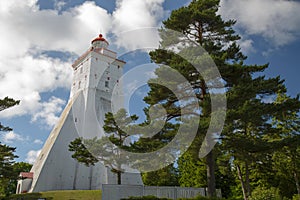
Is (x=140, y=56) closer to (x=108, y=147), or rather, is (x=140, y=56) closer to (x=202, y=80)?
(x=202, y=80)

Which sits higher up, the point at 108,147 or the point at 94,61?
the point at 94,61

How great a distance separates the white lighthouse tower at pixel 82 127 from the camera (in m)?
27.4

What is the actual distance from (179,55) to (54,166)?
69.3 feet

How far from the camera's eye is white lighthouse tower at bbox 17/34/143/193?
27375mm

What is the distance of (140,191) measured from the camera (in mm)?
14445

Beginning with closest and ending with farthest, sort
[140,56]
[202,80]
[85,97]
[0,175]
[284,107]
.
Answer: [284,107] < [202,80] < [140,56] < [0,175] < [85,97]

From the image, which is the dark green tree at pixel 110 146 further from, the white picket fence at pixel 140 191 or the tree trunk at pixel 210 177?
the tree trunk at pixel 210 177

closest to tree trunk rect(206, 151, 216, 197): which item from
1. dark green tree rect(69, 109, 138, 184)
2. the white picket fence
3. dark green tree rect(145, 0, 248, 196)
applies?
dark green tree rect(145, 0, 248, 196)

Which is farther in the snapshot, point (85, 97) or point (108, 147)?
point (85, 97)

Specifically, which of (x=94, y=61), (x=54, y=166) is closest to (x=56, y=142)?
(x=54, y=166)

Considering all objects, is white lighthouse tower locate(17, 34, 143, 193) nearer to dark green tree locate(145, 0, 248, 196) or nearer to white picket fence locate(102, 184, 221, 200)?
white picket fence locate(102, 184, 221, 200)

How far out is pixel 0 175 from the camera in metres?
19.0

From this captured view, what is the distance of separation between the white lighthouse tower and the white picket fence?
12.5 m

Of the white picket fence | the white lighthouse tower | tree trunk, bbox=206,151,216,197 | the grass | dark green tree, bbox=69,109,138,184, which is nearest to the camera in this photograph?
tree trunk, bbox=206,151,216,197
